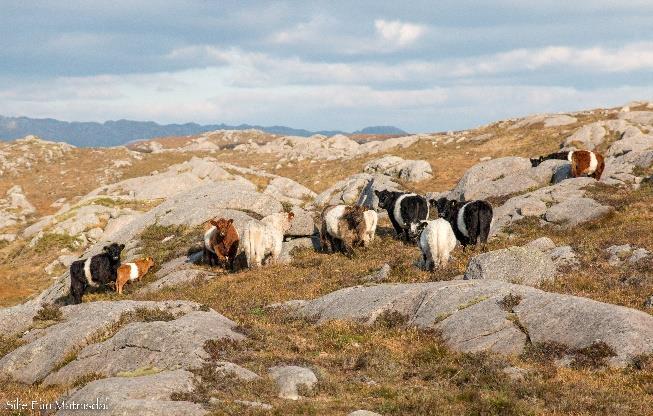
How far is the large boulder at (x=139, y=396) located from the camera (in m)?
8.86

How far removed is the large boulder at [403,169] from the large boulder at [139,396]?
5248cm

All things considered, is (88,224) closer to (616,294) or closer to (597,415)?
(616,294)

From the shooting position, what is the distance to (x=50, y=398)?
35.1 ft

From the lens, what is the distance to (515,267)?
61.1ft

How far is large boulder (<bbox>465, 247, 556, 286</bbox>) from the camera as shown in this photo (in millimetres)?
18453

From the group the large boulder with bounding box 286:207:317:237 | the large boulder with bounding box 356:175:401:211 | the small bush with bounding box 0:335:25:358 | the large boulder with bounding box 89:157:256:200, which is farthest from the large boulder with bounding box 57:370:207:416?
the large boulder with bounding box 89:157:256:200

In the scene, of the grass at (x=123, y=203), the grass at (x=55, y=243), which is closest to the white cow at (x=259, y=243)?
the grass at (x=55, y=243)

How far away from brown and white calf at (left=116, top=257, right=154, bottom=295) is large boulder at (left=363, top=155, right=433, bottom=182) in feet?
128

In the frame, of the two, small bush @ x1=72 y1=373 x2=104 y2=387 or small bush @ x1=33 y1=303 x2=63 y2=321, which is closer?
small bush @ x1=72 y1=373 x2=104 y2=387

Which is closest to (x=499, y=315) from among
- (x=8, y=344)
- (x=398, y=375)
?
(x=398, y=375)

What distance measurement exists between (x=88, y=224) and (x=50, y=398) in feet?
126

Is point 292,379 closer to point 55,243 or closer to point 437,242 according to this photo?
point 437,242

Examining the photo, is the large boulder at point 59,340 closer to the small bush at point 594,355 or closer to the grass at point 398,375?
the grass at point 398,375

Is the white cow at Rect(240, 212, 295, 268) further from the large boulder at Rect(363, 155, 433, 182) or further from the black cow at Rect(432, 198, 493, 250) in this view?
the large boulder at Rect(363, 155, 433, 182)
